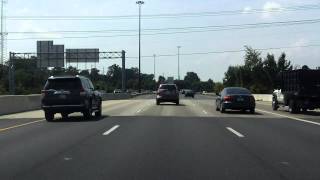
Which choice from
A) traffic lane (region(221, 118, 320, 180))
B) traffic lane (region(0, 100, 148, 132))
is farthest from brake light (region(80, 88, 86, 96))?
traffic lane (region(221, 118, 320, 180))

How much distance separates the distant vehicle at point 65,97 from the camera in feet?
86.5

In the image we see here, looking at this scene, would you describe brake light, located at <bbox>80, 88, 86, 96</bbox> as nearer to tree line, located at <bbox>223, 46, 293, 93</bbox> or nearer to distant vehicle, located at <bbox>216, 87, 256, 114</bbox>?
distant vehicle, located at <bbox>216, 87, 256, 114</bbox>

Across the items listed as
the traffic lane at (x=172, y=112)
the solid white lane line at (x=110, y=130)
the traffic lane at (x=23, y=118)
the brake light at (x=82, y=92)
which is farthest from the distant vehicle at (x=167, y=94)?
the solid white lane line at (x=110, y=130)

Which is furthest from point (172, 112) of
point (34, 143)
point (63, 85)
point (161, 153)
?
point (161, 153)

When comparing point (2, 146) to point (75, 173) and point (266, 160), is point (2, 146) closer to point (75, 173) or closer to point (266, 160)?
point (75, 173)

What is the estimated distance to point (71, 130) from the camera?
20375 mm

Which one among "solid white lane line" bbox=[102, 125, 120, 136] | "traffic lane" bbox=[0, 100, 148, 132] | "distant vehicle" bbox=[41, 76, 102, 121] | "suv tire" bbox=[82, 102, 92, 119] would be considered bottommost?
"traffic lane" bbox=[0, 100, 148, 132]

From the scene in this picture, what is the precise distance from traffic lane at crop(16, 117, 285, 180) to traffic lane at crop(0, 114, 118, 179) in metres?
0.32

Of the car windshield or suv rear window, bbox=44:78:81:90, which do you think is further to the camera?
the car windshield

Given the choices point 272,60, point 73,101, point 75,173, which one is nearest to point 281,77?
point 73,101

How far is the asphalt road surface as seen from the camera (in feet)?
34.8

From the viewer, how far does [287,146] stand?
14977 millimetres

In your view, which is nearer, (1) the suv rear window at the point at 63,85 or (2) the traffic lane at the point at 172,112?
(1) the suv rear window at the point at 63,85

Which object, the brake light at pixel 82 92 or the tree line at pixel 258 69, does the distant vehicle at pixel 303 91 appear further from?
the tree line at pixel 258 69
